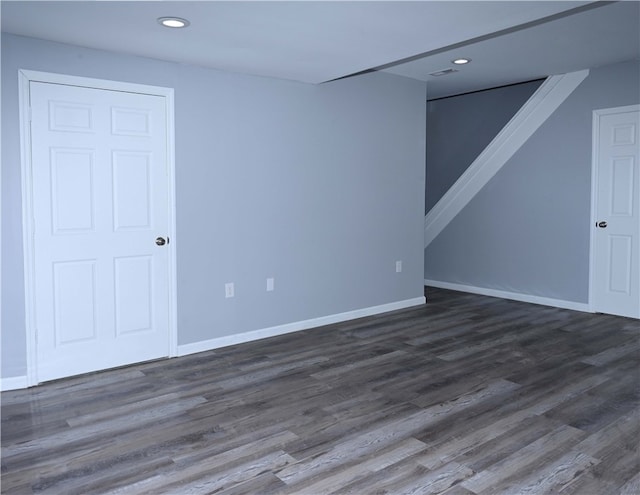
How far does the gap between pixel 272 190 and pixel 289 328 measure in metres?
1.32

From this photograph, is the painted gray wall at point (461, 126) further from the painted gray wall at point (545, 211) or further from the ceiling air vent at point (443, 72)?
the ceiling air vent at point (443, 72)

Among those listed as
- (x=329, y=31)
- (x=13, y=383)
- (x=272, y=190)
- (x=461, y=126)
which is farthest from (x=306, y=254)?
(x=461, y=126)

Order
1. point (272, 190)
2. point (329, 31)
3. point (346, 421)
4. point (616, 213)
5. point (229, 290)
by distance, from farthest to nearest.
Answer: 1. point (616, 213)
2. point (272, 190)
3. point (229, 290)
4. point (329, 31)
5. point (346, 421)

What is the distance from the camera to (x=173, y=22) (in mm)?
3236

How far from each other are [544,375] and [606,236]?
2489mm

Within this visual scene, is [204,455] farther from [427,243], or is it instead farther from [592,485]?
[427,243]

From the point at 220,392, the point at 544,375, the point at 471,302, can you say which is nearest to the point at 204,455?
the point at 220,392

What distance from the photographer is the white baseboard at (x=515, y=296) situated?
19.2 ft

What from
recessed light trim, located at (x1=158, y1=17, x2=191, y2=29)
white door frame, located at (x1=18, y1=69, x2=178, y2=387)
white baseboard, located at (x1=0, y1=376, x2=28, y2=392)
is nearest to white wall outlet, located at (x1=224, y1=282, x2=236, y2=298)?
white door frame, located at (x1=18, y1=69, x2=178, y2=387)

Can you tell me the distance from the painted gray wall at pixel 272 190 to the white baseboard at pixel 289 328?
0.19 ft

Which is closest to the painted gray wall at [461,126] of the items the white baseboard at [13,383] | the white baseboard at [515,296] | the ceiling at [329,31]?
the white baseboard at [515,296]

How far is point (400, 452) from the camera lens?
2.68 meters

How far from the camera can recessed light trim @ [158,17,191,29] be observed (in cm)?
318

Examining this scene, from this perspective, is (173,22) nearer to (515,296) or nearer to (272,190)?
(272,190)
